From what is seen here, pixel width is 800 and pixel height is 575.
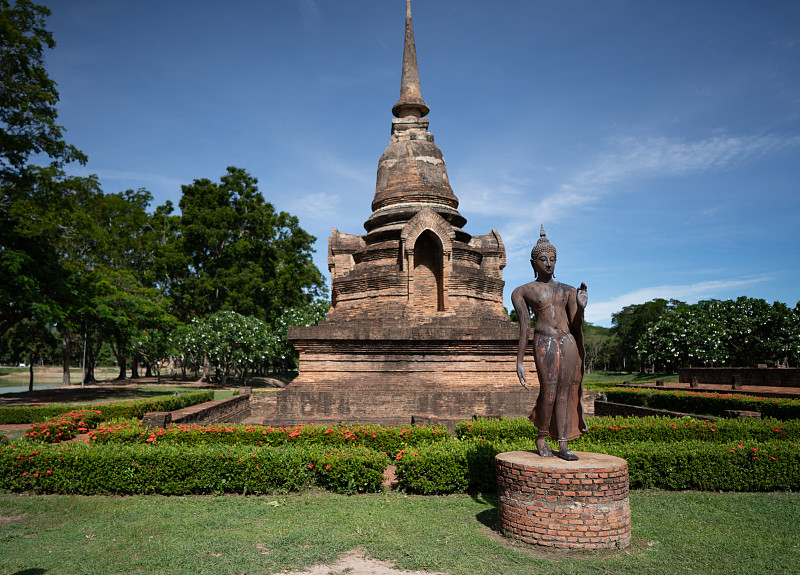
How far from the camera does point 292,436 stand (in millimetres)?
9398

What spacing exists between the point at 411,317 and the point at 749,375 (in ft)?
77.7

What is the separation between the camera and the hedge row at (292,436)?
9.41m

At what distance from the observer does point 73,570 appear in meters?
5.09

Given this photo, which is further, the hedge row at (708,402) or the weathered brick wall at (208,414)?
the hedge row at (708,402)

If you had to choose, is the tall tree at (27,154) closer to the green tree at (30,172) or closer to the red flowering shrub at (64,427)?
the green tree at (30,172)

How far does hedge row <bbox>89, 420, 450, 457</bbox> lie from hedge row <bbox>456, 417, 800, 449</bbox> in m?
0.91

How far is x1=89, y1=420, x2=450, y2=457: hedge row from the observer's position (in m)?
9.41

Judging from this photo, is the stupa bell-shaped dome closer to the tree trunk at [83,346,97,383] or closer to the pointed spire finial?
the pointed spire finial

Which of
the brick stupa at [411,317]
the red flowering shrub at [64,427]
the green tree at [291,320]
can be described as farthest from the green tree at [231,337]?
the red flowering shrub at [64,427]

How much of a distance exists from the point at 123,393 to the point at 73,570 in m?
23.8

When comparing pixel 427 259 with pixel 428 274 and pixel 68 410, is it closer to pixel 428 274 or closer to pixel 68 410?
pixel 428 274

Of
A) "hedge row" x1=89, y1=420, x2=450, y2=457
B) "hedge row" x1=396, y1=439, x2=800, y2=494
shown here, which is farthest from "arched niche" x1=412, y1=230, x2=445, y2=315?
"hedge row" x1=396, y1=439, x2=800, y2=494

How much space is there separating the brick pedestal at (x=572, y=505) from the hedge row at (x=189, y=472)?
2.79m

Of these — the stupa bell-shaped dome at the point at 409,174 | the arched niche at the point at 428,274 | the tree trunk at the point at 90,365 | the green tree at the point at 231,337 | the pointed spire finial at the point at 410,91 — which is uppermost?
the pointed spire finial at the point at 410,91
